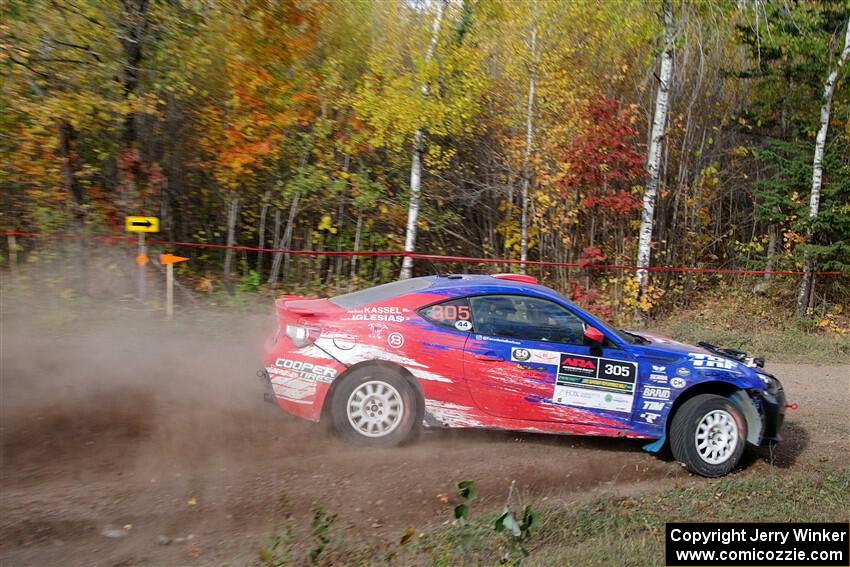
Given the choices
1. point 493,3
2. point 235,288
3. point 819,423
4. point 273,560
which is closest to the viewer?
point 273,560

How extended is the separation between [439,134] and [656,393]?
1013 cm

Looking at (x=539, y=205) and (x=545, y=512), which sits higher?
(x=539, y=205)

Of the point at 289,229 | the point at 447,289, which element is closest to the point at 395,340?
the point at 447,289

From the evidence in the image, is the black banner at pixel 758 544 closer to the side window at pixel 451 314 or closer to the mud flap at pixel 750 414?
the mud flap at pixel 750 414

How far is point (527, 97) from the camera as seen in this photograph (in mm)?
16719

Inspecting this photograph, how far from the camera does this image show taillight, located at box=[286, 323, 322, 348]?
626cm

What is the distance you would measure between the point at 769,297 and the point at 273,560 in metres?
15.5

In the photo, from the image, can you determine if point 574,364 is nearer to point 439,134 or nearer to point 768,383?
point 768,383

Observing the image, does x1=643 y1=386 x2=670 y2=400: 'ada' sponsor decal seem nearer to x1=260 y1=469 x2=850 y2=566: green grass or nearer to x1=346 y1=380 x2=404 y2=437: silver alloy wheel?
x1=260 y1=469 x2=850 y2=566: green grass

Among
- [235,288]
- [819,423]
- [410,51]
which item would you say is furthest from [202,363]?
[410,51]

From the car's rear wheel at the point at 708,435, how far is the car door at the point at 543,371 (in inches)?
20.9

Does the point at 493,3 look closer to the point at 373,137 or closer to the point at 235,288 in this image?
the point at 373,137

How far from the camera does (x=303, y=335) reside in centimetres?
628

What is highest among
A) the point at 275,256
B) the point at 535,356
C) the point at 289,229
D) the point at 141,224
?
the point at 289,229
